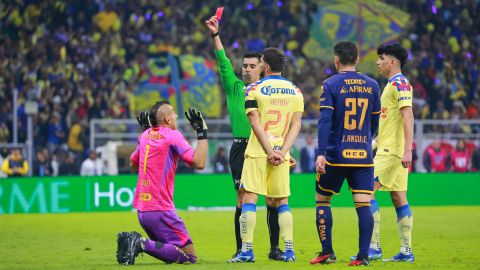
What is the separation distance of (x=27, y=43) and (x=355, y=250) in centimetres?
2121

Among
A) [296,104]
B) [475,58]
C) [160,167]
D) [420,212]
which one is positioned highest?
[475,58]

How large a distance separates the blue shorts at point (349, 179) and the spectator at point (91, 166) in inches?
639

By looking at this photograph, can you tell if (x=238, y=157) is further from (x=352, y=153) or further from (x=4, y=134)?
(x=4, y=134)

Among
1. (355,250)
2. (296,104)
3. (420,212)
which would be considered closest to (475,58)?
(420,212)

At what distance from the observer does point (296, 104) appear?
10680 mm

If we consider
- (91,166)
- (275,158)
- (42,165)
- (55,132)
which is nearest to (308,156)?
(91,166)

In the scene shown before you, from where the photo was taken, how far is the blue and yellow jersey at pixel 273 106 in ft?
34.4

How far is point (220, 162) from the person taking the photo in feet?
86.1

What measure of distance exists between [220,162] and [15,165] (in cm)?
555

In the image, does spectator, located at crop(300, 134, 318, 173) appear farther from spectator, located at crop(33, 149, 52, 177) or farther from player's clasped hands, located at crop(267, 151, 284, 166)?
player's clasped hands, located at crop(267, 151, 284, 166)

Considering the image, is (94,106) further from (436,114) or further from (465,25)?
(465,25)

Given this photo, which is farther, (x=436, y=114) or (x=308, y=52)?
(x=308, y=52)

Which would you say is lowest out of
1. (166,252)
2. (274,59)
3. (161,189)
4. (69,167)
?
(166,252)

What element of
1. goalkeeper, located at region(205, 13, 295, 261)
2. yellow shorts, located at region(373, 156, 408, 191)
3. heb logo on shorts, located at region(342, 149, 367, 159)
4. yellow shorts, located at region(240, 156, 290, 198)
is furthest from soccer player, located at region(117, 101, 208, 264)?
yellow shorts, located at region(373, 156, 408, 191)
